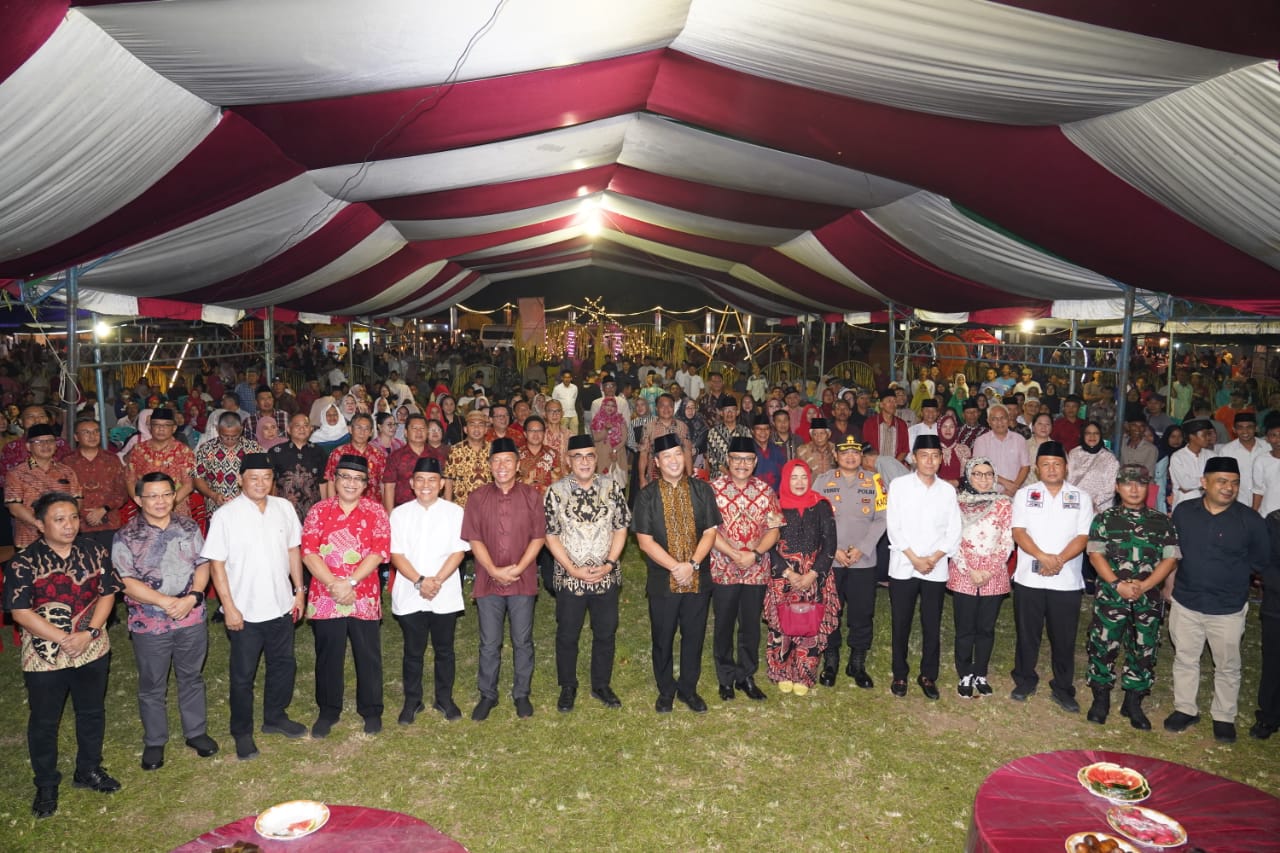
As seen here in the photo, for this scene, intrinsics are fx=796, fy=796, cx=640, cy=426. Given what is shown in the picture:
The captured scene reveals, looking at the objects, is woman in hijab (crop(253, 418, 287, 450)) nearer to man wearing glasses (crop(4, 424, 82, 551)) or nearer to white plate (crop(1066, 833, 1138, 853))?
man wearing glasses (crop(4, 424, 82, 551))

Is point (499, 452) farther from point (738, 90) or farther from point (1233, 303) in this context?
point (1233, 303)

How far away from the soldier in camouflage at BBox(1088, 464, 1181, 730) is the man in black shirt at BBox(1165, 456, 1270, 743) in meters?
0.11

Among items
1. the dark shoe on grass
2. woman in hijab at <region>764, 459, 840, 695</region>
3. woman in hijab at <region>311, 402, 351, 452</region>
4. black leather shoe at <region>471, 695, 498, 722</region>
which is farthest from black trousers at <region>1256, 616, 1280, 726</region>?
woman in hijab at <region>311, 402, 351, 452</region>

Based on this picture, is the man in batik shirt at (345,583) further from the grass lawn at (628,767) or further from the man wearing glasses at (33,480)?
the man wearing glasses at (33,480)

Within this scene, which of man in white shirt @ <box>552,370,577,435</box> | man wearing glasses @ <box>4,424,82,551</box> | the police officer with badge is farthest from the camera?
man in white shirt @ <box>552,370,577,435</box>

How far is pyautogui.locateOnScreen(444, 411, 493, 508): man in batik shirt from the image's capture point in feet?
20.1

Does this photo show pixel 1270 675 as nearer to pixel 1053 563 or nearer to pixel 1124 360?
pixel 1053 563

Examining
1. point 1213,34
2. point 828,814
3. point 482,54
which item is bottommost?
point 828,814

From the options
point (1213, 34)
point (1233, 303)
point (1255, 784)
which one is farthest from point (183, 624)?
point (1233, 303)

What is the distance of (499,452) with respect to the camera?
4.65 m

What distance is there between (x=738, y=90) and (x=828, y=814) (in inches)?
157

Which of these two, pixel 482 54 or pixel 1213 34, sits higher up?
pixel 482 54

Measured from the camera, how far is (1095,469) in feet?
20.7

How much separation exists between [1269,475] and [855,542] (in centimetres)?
362
